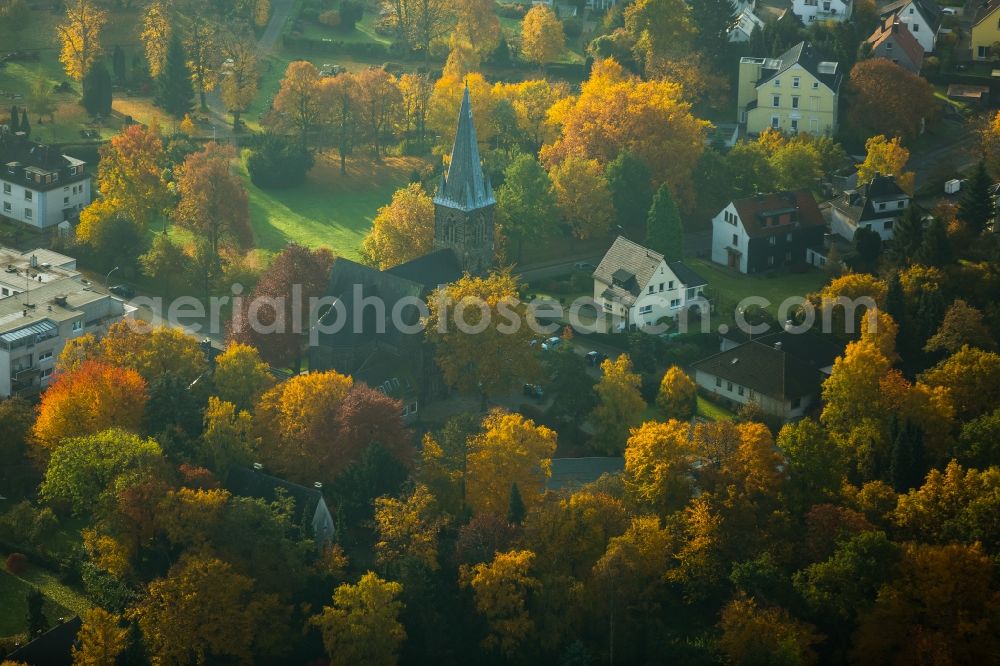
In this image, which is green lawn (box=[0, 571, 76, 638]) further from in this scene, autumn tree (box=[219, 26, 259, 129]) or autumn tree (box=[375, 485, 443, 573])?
autumn tree (box=[219, 26, 259, 129])

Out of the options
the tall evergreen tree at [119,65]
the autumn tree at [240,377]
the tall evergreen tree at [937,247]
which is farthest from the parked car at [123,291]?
the tall evergreen tree at [937,247]

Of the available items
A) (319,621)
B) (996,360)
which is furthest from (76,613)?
(996,360)

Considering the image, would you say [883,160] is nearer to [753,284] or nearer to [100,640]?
[753,284]

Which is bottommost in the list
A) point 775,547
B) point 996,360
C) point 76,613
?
point 76,613

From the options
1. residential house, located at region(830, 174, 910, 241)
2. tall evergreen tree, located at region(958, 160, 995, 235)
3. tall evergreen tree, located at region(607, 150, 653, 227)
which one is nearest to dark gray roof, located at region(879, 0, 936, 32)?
residential house, located at region(830, 174, 910, 241)

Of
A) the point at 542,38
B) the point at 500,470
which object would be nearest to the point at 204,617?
the point at 500,470

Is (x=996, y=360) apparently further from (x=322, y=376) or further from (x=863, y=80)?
(x=863, y=80)

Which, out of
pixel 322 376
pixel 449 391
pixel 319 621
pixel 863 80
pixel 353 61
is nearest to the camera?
pixel 319 621
